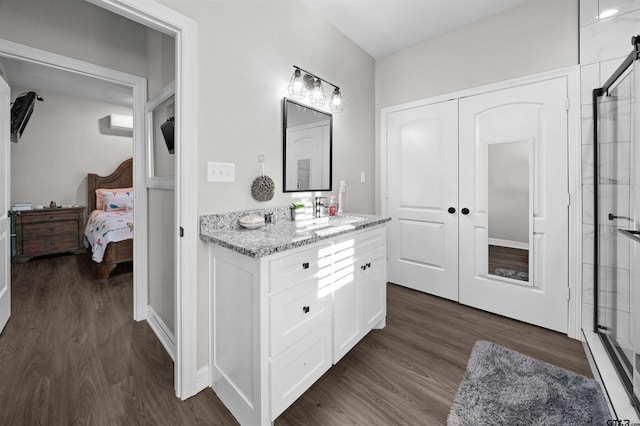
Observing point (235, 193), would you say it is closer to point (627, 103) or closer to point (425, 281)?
point (425, 281)

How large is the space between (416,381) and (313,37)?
107 inches

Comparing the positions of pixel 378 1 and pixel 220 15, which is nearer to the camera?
pixel 220 15

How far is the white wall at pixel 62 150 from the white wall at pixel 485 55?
198 inches

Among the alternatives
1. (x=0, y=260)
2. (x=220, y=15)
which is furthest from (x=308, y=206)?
(x=0, y=260)

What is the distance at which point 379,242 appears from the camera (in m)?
2.11

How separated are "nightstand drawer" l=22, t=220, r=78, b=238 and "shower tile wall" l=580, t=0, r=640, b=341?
660 centimetres

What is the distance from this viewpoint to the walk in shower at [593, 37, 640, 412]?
1.46m

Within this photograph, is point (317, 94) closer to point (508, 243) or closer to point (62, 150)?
point (508, 243)

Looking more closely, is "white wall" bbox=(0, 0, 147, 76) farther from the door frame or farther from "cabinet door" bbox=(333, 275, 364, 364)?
the door frame

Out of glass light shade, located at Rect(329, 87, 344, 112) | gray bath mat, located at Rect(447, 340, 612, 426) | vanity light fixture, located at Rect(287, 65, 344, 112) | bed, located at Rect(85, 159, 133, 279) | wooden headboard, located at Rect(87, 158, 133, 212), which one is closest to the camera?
Result: gray bath mat, located at Rect(447, 340, 612, 426)

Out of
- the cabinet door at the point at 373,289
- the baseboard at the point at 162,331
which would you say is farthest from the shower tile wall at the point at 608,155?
the baseboard at the point at 162,331

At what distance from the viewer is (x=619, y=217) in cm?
175

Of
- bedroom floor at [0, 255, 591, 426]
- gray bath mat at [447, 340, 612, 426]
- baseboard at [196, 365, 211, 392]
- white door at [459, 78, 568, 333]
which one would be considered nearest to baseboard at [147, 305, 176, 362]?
bedroom floor at [0, 255, 591, 426]

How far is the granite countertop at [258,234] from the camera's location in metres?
1.21
